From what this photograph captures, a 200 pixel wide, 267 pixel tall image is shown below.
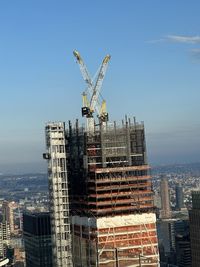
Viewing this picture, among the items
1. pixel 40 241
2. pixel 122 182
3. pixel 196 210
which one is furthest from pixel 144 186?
pixel 196 210

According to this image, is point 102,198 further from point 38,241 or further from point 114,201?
point 38,241

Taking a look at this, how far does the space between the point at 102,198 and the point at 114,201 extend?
1945mm

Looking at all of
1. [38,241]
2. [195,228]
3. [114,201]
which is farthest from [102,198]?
[195,228]

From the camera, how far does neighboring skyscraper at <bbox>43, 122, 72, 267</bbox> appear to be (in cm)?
10250

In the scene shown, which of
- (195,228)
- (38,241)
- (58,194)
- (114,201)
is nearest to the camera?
(114,201)

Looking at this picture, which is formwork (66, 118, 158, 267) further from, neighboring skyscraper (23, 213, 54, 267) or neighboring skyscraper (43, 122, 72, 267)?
neighboring skyscraper (23, 213, 54, 267)

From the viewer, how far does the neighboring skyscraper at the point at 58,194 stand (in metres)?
102

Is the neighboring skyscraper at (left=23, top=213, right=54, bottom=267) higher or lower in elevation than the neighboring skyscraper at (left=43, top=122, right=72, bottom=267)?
lower

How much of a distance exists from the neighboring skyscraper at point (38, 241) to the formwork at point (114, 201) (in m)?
40.8

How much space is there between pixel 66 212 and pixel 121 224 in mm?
10277

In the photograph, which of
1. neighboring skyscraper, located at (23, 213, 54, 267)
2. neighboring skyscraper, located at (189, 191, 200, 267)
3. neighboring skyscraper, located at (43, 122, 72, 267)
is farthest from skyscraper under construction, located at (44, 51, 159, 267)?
neighboring skyscraper, located at (189, 191, 200, 267)

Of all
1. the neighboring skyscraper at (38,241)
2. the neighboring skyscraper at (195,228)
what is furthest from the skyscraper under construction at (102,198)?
the neighboring skyscraper at (195,228)

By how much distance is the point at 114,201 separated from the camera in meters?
99.5

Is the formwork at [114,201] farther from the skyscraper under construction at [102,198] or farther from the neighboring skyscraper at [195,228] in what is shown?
the neighboring skyscraper at [195,228]
